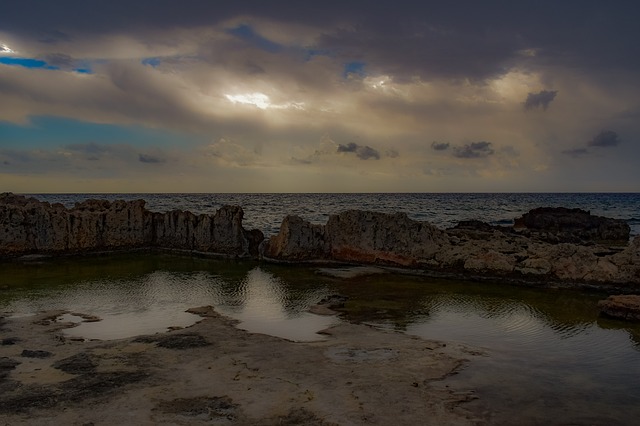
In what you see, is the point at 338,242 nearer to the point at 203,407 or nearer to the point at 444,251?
the point at 444,251

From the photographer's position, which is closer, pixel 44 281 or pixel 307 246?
pixel 44 281

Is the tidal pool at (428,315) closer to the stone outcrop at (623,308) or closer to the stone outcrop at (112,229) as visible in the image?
the stone outcrop at (623,308)

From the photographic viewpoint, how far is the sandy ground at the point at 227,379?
9844mm

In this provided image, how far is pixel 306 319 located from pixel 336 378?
6.65 metres

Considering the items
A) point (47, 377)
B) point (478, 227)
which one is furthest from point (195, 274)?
point (478, 227)

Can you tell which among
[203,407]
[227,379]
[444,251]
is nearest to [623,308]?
[444,251]

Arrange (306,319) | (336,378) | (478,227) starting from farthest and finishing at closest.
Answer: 1. (478,227)
2. (306,319)
3. (336,378)

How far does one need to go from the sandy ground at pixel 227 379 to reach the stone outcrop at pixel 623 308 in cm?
811

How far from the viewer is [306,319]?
732 inches

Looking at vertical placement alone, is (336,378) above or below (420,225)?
below

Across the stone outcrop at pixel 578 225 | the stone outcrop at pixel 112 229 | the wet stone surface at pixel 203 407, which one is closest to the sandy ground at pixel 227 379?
the wet stone surface at pixel 203 407

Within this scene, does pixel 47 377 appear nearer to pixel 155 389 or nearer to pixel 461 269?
pixel 155 389

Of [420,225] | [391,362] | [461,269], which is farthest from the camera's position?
[420,225]

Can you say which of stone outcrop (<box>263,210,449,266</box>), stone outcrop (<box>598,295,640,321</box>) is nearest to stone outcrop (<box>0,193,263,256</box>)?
stone outcrop (<box>263,210,449,266</box>)
